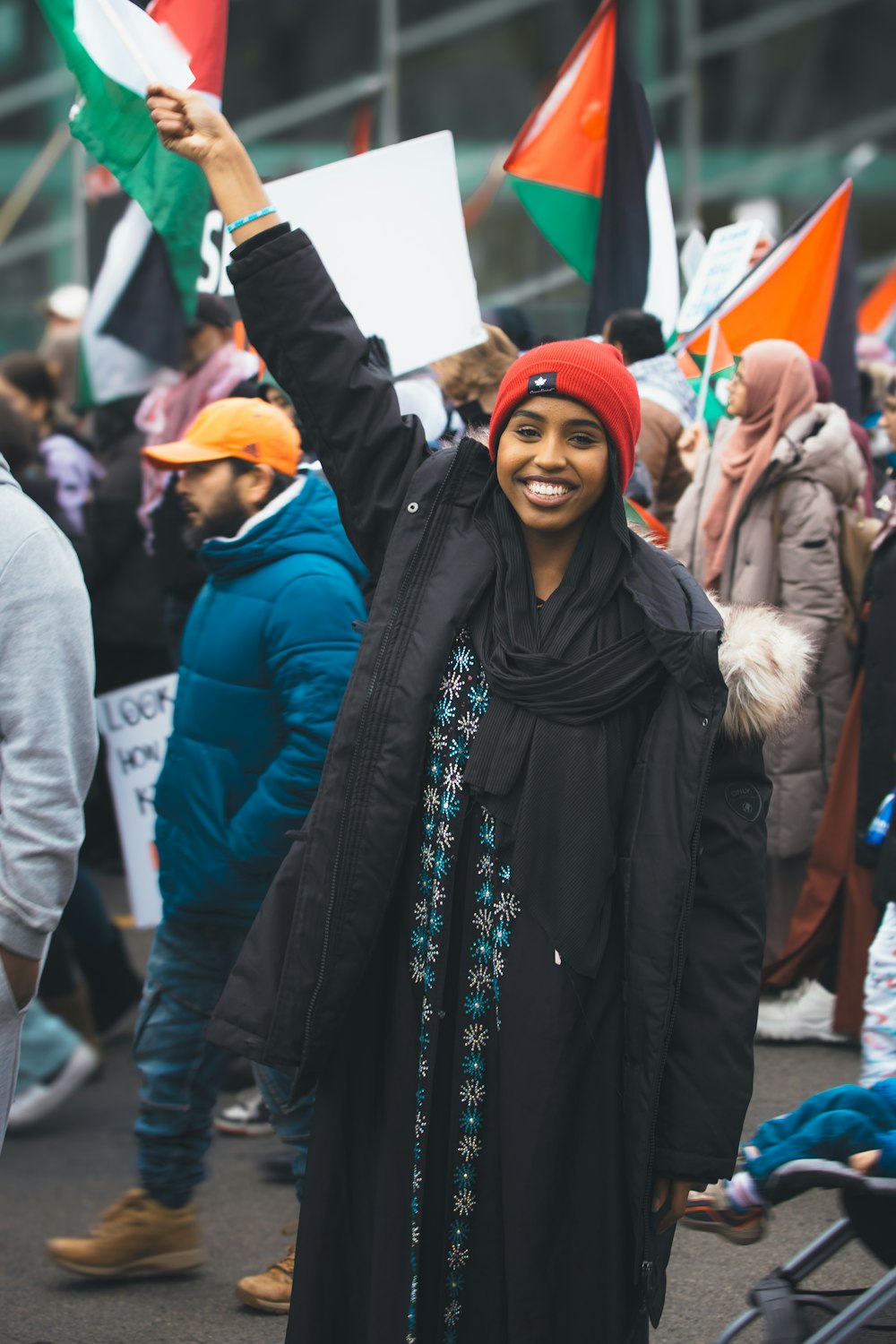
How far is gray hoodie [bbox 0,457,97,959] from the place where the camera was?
9.73ft

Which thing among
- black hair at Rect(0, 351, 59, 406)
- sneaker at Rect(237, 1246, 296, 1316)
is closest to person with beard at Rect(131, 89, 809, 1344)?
sneaker at Rect(237, 1246, 296, 1316)

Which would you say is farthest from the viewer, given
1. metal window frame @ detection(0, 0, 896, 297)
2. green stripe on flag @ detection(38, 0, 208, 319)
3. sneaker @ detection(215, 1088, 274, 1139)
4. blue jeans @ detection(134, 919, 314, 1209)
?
metal window frame @ detection(0, 0, 896, 297)

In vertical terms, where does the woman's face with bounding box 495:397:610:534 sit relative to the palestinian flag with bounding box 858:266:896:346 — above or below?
below

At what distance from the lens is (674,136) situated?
54.1 feet

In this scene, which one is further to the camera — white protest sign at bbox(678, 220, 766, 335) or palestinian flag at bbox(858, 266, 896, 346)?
palestinian flag at bbox(858, 266, 896, 346)

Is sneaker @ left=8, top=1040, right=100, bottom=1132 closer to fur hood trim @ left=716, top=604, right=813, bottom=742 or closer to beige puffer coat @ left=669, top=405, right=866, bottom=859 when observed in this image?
beige puffer coat @ left=669, top=405, right=866, bottom=859

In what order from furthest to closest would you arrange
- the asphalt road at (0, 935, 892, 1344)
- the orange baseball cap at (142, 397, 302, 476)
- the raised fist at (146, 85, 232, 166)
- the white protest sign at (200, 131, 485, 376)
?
the white protest sign at (200, 131, 485, 376) < the orange baseball cap at (142, 397, 302, 476) < the asphalt road at (0, 935, 892, 1344) < the raised fist at (146, 85, 232, 166)

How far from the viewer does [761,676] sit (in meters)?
2.77

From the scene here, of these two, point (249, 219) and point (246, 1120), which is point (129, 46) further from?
point (246, 1120)

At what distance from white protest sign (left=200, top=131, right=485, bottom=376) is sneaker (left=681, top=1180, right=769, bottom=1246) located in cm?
239

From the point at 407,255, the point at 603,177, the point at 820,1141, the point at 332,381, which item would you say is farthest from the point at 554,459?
the point at 603,177

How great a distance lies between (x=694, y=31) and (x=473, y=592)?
15.3 metres

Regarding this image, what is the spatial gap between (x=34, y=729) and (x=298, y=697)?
1.03m

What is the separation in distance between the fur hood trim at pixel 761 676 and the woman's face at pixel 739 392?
10.4 ft
